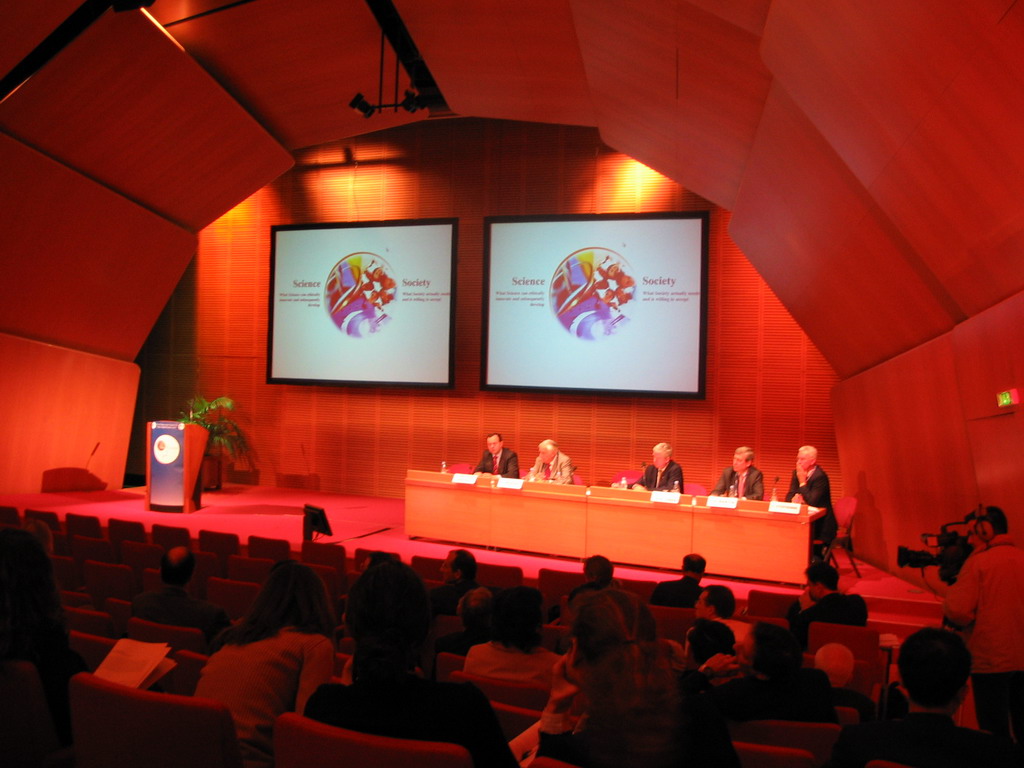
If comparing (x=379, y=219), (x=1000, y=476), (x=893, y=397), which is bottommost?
(x=1000, y=476)

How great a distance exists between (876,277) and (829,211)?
0.61m

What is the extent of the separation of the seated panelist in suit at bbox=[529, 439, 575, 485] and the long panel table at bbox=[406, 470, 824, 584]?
45 cm

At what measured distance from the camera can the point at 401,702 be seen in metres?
1.68

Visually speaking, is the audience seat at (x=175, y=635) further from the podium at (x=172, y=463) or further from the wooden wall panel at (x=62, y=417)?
the wooden wall panel at (x=62, y=417)

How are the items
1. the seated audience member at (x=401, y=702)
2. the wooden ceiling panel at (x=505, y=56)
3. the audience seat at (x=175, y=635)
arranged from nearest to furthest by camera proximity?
the seated audience member at (x=401, y=702), the audience seat at (x=175, y=635), the wooden ceiling panel at (x=505, y=56)

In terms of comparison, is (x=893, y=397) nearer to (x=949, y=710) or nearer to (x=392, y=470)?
(x=949, y=710)

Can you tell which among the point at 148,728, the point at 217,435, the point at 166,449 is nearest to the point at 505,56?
the point at 166,449

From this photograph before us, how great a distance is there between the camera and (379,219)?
11750mm

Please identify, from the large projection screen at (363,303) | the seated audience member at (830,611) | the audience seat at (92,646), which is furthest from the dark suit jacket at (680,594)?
the large projection screen at (363,303)

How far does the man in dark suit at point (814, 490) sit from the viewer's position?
7.30 metres

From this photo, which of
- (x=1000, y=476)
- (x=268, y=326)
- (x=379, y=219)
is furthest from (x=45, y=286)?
(x=1000, y=476)

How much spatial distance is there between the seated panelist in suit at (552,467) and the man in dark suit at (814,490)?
208 centimetres

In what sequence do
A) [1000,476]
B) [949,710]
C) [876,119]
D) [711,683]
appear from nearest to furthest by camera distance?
[949,710], [711,683], [876,119], [1000,476]

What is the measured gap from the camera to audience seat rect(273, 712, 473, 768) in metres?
1.50
